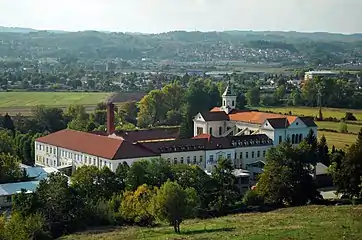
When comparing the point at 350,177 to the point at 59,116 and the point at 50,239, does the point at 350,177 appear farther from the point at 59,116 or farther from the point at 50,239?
the point at 59,116

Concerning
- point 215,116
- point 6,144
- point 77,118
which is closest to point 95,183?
point 6,144

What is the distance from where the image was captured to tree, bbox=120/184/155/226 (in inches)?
1355

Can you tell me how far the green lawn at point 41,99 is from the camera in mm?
93188

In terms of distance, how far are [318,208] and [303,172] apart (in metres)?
4.23

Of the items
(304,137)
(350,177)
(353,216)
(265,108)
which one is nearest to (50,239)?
(353,216)

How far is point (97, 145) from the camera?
→ 50.5 m

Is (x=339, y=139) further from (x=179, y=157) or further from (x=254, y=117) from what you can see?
(x=179, y=157)

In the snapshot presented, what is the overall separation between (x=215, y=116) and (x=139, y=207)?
27328 millimetres

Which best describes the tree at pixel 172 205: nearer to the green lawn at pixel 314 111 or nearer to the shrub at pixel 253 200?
the shrub at pixel 253 200

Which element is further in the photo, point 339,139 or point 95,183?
point 339,139

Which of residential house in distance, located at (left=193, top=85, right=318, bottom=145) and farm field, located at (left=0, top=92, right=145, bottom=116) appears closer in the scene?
residential house in distance, located at (left=193, top=85, right=318, bottom=145)

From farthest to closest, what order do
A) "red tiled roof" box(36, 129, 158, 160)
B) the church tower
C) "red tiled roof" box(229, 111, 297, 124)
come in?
the church tower
"red tiled roof" box(229, 111, 297, 124)
"red tiled roof" box(36, 129, 158, 160)

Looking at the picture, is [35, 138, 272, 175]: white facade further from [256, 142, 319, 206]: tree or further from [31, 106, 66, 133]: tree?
[31, 106, 66, 133]: tree

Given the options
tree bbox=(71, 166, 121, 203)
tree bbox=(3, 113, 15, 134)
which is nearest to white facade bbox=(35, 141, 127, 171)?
tree bbox=(71, 166, 121, 203)
